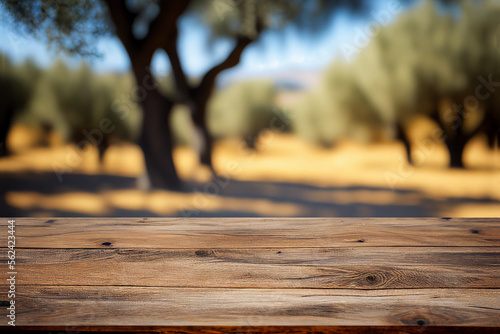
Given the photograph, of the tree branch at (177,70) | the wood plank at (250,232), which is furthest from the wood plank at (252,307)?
the tree branch at (177,70)

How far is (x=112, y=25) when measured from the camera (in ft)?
6.67

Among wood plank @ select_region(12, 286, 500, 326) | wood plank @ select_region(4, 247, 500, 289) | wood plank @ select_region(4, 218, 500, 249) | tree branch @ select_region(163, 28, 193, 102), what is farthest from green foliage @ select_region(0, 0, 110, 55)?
wood plank @ select_region(12, 286, 500, 326)

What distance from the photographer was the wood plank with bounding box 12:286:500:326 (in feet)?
3.53

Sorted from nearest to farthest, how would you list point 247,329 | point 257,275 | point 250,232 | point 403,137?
point 247,329 < point 257,275 < point 250,232 < point 403,137

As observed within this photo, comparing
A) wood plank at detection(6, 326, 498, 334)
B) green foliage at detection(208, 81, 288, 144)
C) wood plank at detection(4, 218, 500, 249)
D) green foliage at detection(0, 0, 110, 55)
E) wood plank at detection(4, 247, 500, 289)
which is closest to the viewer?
wood plank at detection(6, 326, 498, 334)

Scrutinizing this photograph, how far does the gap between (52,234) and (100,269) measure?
1.48 feet

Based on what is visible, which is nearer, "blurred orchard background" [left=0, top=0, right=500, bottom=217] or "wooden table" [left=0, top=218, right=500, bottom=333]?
"wooden table" [left=0, top=218, right=500, bottom=333]

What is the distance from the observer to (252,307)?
1.15m

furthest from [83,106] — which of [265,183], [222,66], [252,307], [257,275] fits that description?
[252,307]

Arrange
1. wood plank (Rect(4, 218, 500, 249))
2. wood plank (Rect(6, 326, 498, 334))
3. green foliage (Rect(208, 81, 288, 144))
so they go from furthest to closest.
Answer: green foliage (Rect(208, 81, 288, 144)) < wood plank (Rect(4, 218, 500, 249)) < wood plank (Rect(6, 326, 498, 334))

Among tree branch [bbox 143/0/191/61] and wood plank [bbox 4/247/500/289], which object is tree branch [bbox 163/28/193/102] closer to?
tree branch [bbox 143/0/191/61]

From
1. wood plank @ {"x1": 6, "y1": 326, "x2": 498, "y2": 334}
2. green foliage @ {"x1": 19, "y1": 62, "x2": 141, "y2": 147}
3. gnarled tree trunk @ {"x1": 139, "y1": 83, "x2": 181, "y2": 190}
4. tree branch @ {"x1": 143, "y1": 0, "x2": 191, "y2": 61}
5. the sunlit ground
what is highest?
tree branch @ {"x1": 143, "y1": 0, "x2": 191, "y2": 61}

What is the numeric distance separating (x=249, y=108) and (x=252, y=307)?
3.91 feet

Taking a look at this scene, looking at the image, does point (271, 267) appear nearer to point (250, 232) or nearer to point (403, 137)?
point (250, 232)
